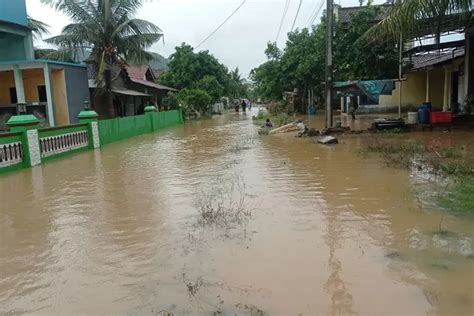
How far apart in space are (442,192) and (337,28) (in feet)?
60.7

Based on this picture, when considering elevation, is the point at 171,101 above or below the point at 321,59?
below

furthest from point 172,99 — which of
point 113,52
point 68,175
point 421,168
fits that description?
point 421,168

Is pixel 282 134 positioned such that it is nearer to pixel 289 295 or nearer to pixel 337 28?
pixel 337 28

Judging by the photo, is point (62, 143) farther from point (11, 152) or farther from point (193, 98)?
point (193, 98)

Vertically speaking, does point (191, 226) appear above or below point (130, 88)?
below

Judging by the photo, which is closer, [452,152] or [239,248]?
[239,248]

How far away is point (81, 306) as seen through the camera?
370 cm

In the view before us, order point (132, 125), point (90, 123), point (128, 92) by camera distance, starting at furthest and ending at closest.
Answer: point (128, 92)
point (132, 125)
point (90, 123)

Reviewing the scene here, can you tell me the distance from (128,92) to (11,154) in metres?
17.3

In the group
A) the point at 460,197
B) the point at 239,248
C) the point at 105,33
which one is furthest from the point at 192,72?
the point at 239,248

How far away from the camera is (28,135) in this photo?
38.3ft

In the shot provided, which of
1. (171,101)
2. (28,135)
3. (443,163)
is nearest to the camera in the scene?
(443,163)

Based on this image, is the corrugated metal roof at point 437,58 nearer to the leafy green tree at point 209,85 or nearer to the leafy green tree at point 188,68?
the leafy green tree at point 209,85

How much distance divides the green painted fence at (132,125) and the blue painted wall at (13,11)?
20.4 ft
